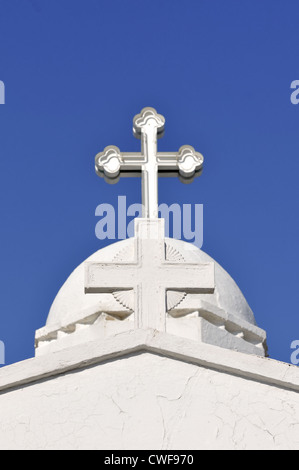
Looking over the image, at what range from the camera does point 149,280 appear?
359 inches

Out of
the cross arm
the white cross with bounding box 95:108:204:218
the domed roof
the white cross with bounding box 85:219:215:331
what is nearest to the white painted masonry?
the white cross with bounding box 85:219:215:331

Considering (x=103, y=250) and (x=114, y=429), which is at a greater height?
(x=103, y=250)

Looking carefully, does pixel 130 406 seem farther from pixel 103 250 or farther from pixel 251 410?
pixel 103 250

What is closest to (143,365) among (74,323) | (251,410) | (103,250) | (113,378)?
(113,378)

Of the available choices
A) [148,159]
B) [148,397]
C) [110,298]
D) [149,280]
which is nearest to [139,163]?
[148,159]

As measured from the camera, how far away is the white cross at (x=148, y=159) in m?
11.3

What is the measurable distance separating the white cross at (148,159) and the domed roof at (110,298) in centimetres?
154

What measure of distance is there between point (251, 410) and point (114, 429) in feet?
3.11

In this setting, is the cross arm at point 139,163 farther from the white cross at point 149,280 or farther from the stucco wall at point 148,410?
the stucco wall at point 148,410

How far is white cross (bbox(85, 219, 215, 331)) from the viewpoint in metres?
9.05

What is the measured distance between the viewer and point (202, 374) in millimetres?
8016

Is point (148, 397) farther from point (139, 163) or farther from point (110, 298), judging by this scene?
point (110, 298)

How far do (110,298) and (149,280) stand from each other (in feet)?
11.8
